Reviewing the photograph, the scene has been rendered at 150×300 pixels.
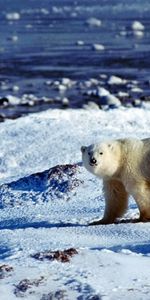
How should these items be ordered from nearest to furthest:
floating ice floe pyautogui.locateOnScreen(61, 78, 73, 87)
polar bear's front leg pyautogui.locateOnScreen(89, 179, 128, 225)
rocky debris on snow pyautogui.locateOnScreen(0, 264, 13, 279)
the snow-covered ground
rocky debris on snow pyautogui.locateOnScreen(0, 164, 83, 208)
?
the snow-covered ground → rocky debris on snow pyautogui.locateOnScreen(0, 264, 13, 279) → polar bear's front leg pyautogui.locateOnScreen(89, 179, 128, 225) → rocky debris on snow pyautogui.locateOnScreen(0, 164, 83, 208) → floating ice floe pyautogui.locateOnScreen(61, 78, 73, 87)

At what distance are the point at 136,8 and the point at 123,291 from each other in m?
45.6

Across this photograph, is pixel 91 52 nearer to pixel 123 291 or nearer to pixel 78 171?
pixel 78 171

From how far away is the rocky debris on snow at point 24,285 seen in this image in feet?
12.2

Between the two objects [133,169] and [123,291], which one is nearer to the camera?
[123,291]

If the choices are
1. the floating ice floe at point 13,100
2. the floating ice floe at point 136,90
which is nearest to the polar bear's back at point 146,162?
the floating ice floe at point 13,100

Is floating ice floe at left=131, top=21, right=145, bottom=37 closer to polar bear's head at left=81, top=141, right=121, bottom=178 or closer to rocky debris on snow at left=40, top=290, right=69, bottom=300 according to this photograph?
polar bear's head at left=81, top=141, right=121, bottom=178

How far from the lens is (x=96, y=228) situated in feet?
16.8

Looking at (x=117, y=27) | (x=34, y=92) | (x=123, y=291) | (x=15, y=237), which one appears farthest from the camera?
(x=117, y=27)

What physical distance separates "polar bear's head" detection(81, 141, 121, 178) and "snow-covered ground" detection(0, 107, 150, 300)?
43cm

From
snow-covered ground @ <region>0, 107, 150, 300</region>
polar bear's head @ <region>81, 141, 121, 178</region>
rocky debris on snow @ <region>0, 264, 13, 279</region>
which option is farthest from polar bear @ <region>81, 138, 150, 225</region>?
rocky debris on snow @ <region>0, 264, 13, 279</region>

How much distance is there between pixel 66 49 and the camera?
2712 cm

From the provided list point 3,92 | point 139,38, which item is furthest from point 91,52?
point 3,92

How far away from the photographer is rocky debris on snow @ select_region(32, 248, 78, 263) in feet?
13.5

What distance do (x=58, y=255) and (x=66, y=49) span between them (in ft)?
76.6
